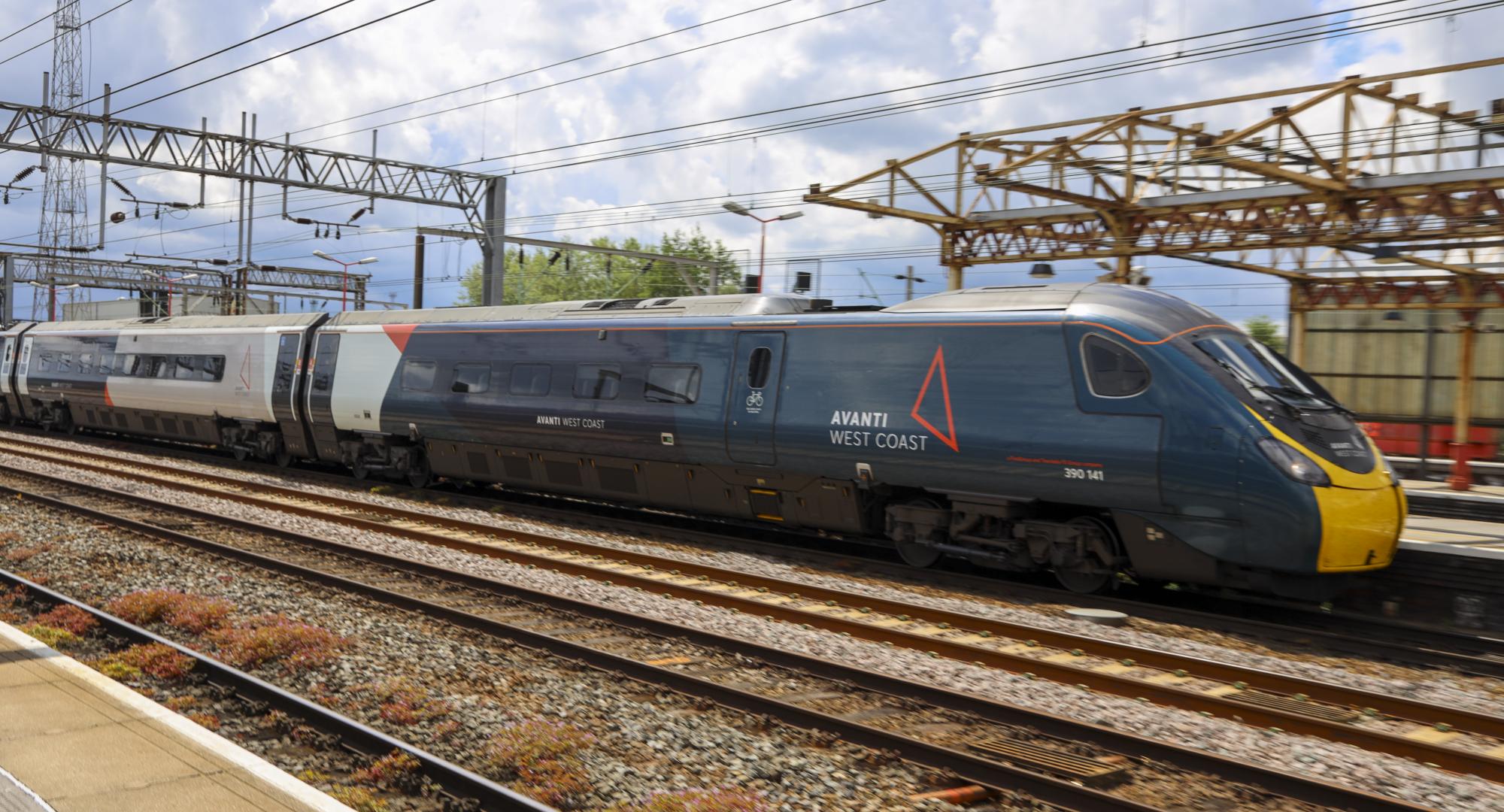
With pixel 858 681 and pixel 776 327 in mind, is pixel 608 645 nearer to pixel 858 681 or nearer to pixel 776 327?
pixel 858 681

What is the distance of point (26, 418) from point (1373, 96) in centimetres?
3480

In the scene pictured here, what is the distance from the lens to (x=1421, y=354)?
2562 centimetres

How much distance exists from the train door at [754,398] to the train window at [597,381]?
2.20 meters

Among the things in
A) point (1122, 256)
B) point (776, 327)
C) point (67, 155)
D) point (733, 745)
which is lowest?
point (733, 745)

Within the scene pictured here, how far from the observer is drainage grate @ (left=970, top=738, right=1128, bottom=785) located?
6.48m

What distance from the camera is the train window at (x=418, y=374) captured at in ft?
61.6

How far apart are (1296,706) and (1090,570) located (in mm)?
3630

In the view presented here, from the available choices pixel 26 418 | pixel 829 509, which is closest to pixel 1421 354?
pixel 829 509

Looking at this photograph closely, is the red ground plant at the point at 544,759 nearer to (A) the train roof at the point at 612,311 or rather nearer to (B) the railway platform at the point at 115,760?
(B) the railway platform at the point at 115,760

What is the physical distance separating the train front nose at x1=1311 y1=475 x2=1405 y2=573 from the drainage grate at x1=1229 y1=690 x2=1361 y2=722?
86.6 inches

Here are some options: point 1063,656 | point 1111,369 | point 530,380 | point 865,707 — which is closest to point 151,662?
point 865,707

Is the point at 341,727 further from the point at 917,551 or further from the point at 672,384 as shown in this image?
the point at 672,384

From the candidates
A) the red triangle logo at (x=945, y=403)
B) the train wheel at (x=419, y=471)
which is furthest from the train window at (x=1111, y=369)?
the train wheel at (x=419, y=471)

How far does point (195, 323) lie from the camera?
2558 cm
